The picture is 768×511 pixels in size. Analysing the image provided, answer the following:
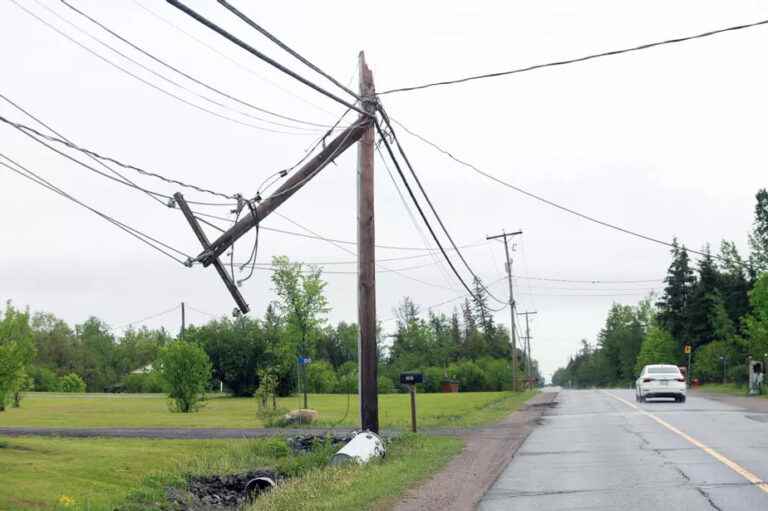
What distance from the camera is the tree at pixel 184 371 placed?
42.2 m

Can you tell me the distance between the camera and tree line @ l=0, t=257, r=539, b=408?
4247 centimetres

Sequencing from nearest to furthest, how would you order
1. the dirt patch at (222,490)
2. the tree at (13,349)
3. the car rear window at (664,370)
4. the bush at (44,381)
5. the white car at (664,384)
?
the dirt patch at (222,490) → the tree at (13,349) → the white car at (664,384) → the car rear window at (664,370) → the bush at (44,381)

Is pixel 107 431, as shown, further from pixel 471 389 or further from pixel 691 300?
pixel 691 300

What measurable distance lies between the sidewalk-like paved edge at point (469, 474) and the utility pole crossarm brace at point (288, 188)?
5.15 meters

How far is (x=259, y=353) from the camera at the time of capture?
68500 millimetres

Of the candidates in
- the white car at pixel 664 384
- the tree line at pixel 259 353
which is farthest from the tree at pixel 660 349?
the white car at pixel 664 384

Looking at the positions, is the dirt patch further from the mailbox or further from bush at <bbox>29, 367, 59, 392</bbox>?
bush at <bbox>29, 367, 59, 392</bbox>

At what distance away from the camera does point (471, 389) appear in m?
94.6

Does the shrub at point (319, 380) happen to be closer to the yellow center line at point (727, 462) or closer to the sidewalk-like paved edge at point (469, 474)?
the sidewalk-like paved edge at point (469, 474)

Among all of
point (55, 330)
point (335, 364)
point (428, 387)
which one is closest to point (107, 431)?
point (428, 387)

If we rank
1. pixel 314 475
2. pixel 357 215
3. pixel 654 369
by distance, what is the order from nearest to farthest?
pixel 314 475 < pixel 357 215 < pixel 654 369

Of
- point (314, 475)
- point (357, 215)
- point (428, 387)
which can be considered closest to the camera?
point (314, 475)

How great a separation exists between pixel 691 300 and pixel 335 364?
150ft

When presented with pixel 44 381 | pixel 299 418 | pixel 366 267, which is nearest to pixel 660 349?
pixel 44 381
